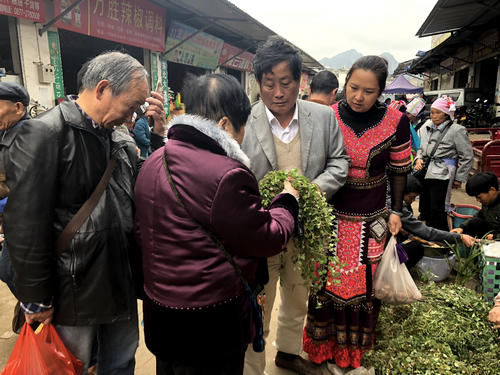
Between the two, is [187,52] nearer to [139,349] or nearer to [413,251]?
[413,251]

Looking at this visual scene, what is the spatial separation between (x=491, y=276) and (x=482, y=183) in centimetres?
117

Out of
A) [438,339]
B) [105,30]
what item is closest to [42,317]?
[438,339]

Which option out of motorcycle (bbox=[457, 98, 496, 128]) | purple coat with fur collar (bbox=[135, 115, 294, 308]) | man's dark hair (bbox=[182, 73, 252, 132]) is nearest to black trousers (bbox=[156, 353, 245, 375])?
purple coat with fur collar (bbox=[135, 115, 294, 308])

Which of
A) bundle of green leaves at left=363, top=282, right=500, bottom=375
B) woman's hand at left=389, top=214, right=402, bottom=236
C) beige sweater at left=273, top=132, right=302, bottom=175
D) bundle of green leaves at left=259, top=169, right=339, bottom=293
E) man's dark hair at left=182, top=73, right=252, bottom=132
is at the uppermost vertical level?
man's dark hair at left=182, top=73, right=252, bottom=132

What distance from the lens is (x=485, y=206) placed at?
351 centimetres

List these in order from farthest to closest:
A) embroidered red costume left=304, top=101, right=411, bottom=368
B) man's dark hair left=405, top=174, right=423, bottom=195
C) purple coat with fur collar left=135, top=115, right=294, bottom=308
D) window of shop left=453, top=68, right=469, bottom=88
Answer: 1. window of shop left=453, top=68, right=469, bottom=88
2. man's dark hair left=405, top=174, right=423, bottom=195
3. embroidered red costume left=304, top=101, right=411, bottom=368
4. purple coat with fur collar left=135, top=115, right=294, bottom=308

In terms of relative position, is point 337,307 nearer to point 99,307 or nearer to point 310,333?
point 310,333

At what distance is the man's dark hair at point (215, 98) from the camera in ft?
4.30

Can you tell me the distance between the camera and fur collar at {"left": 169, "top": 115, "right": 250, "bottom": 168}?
1.26 meters

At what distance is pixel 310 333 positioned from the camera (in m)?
2.35

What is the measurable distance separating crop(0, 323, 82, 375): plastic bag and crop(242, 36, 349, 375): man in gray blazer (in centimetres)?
100

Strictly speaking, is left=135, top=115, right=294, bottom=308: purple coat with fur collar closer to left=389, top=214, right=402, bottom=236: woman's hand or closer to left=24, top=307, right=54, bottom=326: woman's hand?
left=24, top=307, right=54, bottom=326: woman's hand

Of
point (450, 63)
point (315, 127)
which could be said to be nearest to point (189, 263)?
point (315, 127)

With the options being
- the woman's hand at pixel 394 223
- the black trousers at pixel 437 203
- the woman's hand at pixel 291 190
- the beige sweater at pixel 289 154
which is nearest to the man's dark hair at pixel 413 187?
the black trousers at pixel 437 203
